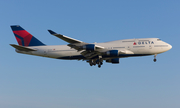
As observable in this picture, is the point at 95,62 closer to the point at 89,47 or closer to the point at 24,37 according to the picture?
the point at 89,47

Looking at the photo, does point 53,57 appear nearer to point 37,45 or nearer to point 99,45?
point 37,45

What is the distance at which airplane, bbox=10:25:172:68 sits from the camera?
45375mm

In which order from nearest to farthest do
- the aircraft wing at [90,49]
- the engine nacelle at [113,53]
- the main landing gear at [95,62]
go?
the aircraft wing at [90,49]
the engine nacelle at [113,53]
the main landing gear at [95,62]

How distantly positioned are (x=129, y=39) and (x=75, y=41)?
10.9 m

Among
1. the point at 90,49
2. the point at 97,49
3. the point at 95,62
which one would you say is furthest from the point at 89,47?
the point at 95,62

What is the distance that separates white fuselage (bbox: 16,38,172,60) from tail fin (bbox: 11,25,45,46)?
274 cm

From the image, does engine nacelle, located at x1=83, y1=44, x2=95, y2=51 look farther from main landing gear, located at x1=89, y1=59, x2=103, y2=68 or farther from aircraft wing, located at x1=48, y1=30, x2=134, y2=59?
main landing gear, located at x1=89, y1=59, x2=103, y2=68

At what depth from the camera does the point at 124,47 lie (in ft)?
154

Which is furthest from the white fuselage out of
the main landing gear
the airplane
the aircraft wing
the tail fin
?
the tail fin

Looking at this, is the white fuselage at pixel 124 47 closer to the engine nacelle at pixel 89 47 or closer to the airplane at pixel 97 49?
the airplane at pixel 97 49

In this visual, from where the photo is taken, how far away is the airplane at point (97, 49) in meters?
45.4

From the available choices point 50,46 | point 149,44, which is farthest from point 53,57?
point 149,44

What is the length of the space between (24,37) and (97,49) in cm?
1720

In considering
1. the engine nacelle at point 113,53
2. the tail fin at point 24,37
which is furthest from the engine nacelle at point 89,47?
the tail fin at point 24,37
